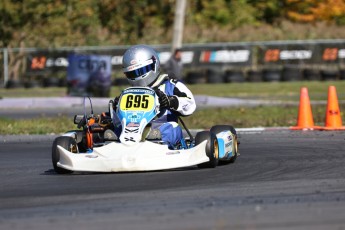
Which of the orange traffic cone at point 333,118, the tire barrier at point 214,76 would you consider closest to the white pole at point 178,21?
the tire barrier at point 214,76

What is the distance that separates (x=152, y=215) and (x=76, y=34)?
116ft

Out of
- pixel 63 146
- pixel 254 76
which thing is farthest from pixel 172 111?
pixel 254 76

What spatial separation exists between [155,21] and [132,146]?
35993 millimetres

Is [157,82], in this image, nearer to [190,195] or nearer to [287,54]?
[190,195]

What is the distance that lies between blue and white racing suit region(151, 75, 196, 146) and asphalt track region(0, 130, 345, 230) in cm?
Result: 39

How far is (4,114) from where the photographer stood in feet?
78.3

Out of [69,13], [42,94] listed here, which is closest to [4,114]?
[42,94]

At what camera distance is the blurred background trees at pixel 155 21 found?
40969 millimetres

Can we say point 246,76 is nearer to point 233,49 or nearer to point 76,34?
point 233,49

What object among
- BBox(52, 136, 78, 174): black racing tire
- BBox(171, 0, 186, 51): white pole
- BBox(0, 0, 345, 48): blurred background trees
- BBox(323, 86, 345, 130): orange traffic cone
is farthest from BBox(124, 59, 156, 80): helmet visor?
BBox(0, 0, 345, 48): blurred background trees

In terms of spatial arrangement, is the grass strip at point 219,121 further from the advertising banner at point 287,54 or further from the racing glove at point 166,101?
the advertising banner at point 287,54

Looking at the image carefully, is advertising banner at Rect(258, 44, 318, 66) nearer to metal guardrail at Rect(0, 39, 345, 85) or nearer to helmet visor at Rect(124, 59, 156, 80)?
metal guardrail at Rect(0, 39, 345, 85)

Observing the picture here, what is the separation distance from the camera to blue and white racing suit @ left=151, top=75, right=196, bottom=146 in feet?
35.7

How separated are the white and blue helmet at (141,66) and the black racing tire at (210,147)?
3.46 feet
